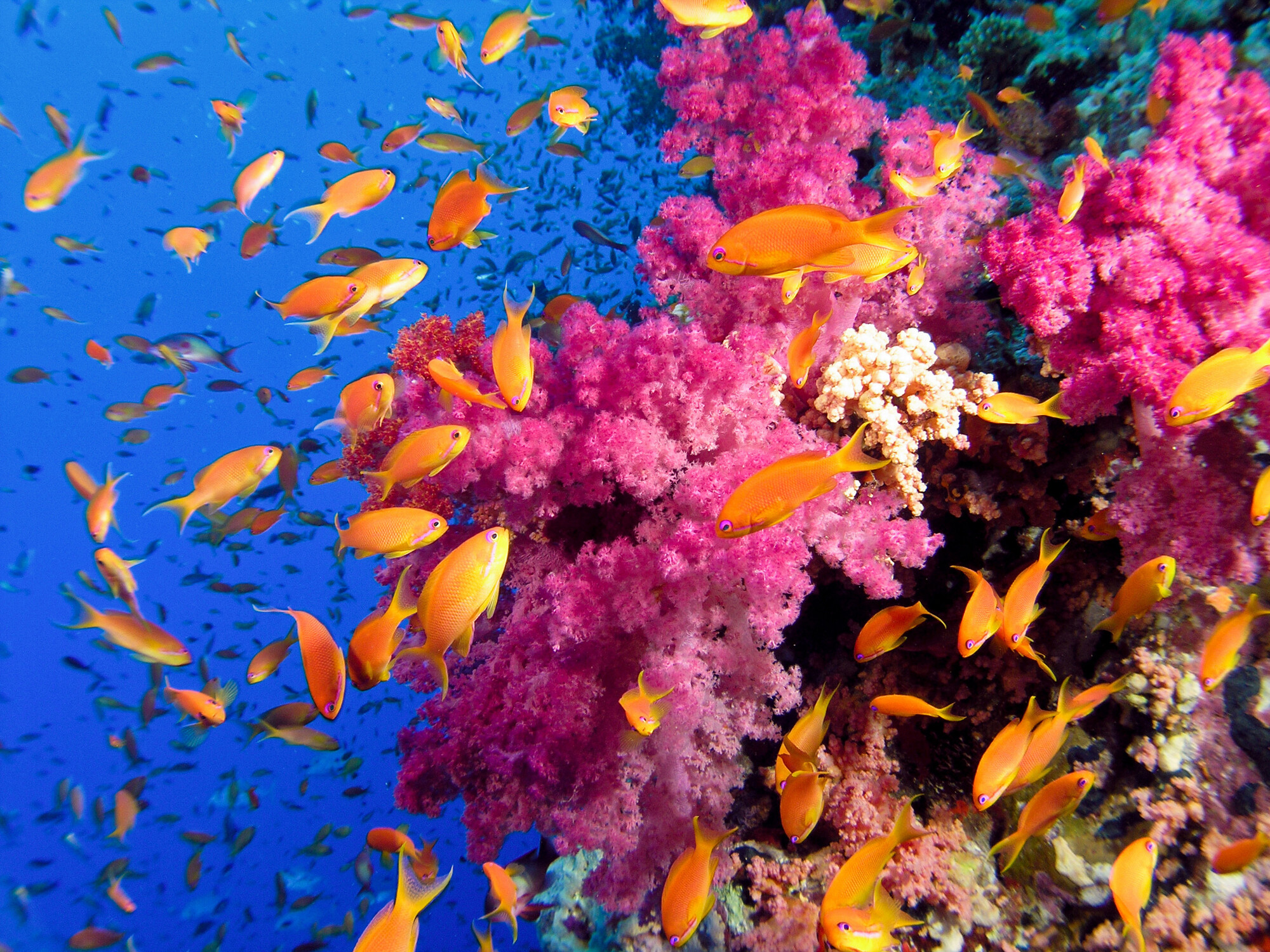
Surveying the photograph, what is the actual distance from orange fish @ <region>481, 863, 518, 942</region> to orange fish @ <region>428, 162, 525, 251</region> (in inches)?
142

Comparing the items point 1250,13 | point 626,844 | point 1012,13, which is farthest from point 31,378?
point 1250,13

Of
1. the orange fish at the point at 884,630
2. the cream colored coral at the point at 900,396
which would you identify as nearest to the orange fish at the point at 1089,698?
the orange fish at the point at 884,630

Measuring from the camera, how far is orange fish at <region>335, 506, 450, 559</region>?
2.54 m

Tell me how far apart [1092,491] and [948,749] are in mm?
1726

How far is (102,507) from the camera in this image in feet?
13.4

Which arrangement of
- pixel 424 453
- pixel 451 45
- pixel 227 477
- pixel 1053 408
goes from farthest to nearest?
pixel 451 45, pixel 227 477, pixel 1053 408, pixel 424 453

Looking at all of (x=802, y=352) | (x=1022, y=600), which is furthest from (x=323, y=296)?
(x=1022, y=600)

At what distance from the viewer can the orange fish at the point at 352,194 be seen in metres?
3.57

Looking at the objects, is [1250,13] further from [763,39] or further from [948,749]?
[948,749]

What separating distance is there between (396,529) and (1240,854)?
3.74 meters

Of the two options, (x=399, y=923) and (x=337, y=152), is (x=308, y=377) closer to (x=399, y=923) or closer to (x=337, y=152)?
(x=337, y=152)

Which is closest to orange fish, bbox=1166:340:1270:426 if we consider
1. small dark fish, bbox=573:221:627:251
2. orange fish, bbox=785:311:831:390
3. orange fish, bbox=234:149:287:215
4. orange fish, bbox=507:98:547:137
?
orange fish, bbox=785:311:831:390

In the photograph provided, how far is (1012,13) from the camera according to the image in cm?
452

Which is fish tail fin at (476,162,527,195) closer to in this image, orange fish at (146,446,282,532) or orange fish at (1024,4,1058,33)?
orange fish at (146,446,282,532)
